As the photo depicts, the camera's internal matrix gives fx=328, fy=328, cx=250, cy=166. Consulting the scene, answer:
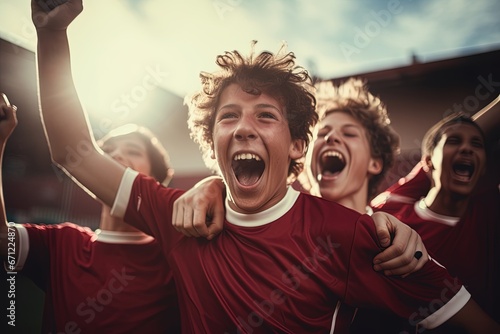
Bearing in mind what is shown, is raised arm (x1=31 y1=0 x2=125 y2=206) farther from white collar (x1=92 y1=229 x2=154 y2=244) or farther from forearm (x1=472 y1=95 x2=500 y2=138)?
forearm (x1=472 y1=95 x2=500 y2=138)

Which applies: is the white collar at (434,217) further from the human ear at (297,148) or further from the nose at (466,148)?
the human ear at (297,148)

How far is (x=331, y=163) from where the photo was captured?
1139 mm

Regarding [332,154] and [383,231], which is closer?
[383,231]

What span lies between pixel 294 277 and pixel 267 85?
0.48m

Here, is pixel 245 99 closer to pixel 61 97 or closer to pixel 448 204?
pixel 61 97

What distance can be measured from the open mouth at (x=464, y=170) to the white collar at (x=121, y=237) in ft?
3.16

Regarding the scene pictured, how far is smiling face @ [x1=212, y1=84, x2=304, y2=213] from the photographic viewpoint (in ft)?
2.62

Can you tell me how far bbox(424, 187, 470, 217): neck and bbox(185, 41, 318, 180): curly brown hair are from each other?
16.6 inches

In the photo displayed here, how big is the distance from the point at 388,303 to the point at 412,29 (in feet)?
2.86

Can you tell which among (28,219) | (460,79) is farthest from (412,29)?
(28,219)

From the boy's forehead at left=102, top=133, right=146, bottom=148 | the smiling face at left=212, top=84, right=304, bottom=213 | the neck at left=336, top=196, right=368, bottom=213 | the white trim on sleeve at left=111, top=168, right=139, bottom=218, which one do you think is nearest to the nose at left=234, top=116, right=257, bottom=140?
the smiling face at left=212, top=84, right=304, bottom=213

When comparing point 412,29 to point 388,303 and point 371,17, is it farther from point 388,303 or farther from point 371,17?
point 388,303

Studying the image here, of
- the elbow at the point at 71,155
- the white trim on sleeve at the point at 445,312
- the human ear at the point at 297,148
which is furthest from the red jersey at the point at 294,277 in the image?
the elbow at the point at 71,155

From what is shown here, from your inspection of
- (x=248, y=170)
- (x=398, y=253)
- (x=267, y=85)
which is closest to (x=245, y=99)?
(x=267, y=85)
